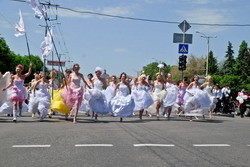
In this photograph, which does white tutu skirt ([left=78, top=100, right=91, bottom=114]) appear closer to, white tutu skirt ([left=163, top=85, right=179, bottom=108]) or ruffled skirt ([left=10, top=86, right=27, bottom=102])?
ruffled skirt ([left=10, top=86, right=27, bottom=102])

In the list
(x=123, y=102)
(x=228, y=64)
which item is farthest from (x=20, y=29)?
(x=228, y=64)

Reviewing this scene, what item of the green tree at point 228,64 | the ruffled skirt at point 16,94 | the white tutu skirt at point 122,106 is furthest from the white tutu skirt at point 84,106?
the green tree at point 228,64

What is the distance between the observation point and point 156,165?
655cm

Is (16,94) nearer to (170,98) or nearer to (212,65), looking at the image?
(170,98)

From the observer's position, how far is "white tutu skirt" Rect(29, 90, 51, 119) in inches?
580

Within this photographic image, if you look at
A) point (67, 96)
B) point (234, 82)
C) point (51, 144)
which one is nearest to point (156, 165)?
point (51, 144)

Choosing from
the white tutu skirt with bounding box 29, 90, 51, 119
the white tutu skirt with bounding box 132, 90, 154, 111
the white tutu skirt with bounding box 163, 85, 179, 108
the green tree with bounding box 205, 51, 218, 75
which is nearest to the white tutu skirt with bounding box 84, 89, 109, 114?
the white tutu skirt with bounding box 29, 90, 51, 119

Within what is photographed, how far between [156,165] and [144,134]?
4227 mm

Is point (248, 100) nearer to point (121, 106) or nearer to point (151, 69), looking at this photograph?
point (121, 106)

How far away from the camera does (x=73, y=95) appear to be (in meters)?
14.6

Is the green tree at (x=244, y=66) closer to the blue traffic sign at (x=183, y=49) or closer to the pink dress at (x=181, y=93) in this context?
the blue traffic sign at (x=183, y=49)

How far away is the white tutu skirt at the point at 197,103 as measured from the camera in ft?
54.2

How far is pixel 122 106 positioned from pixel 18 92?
3877 millimetres

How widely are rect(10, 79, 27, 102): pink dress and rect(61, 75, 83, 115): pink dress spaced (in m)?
1.64
